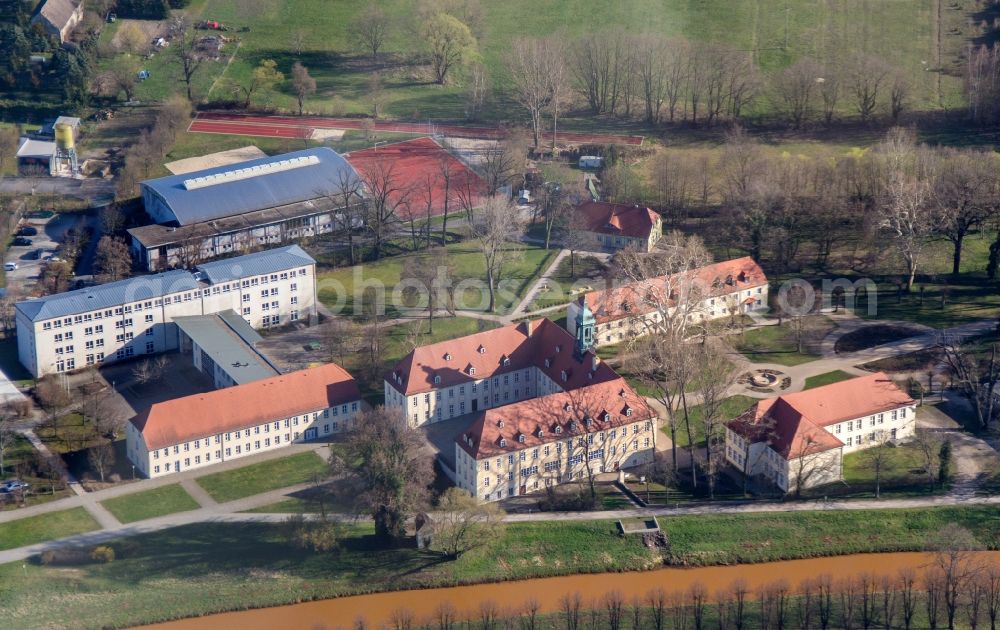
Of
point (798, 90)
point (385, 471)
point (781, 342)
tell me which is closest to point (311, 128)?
point (798, 90)

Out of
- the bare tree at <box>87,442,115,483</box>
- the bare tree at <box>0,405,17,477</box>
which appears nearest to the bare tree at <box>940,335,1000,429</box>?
the bare tree at <box>87,442,115,483</box>

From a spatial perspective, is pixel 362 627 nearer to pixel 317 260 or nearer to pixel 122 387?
pixel 122 387

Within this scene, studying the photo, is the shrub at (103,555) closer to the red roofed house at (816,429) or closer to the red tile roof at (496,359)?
the red tile roof at (496,359)

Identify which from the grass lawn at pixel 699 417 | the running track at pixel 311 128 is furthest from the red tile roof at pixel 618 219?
the grass lawn at pixel 699 417

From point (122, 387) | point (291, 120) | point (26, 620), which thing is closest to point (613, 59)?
point (291, 120)

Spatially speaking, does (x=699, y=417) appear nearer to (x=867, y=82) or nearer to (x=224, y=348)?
(x=224, y=348)

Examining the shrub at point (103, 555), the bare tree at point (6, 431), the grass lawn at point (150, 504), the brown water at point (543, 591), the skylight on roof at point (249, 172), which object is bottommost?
the brown water at point (543, 591)
